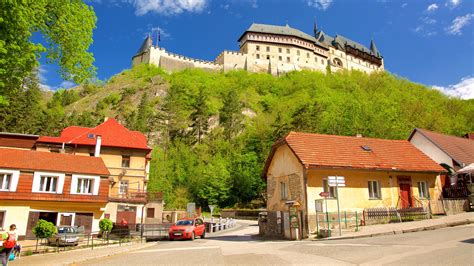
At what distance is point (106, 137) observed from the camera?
3928cm

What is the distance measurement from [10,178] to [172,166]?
118ft

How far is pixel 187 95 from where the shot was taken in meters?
79.6

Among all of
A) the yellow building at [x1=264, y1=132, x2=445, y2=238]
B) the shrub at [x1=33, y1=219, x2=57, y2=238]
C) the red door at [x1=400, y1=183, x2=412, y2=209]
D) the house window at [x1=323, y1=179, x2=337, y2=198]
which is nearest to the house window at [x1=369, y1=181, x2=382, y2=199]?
the yellow building at [x1=264, y1=132, x2=445, y2=238]

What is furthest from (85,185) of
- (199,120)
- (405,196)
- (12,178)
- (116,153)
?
(199,120)

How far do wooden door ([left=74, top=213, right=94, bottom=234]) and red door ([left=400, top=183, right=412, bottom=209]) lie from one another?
23.8 meters

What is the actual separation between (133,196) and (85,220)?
8450 mm

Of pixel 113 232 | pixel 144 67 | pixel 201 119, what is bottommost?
pixel 113 232

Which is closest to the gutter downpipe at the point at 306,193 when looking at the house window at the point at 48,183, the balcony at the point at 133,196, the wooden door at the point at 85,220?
the wooden door at the point at 85,220

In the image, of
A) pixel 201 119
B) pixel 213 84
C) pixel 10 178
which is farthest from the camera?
pixel 213 84

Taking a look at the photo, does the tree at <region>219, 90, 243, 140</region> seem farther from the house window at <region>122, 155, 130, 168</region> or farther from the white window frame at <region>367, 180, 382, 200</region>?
the white window frame at <region>367, 180, 382, 200</region>

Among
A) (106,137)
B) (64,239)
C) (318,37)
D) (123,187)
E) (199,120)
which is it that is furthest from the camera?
(318,37)

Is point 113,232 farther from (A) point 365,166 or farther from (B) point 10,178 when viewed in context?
(A) point 365,166

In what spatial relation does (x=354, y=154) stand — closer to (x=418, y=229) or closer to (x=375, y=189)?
(x=375, y=189)

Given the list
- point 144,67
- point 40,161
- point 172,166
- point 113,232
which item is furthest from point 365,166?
point 144,67
